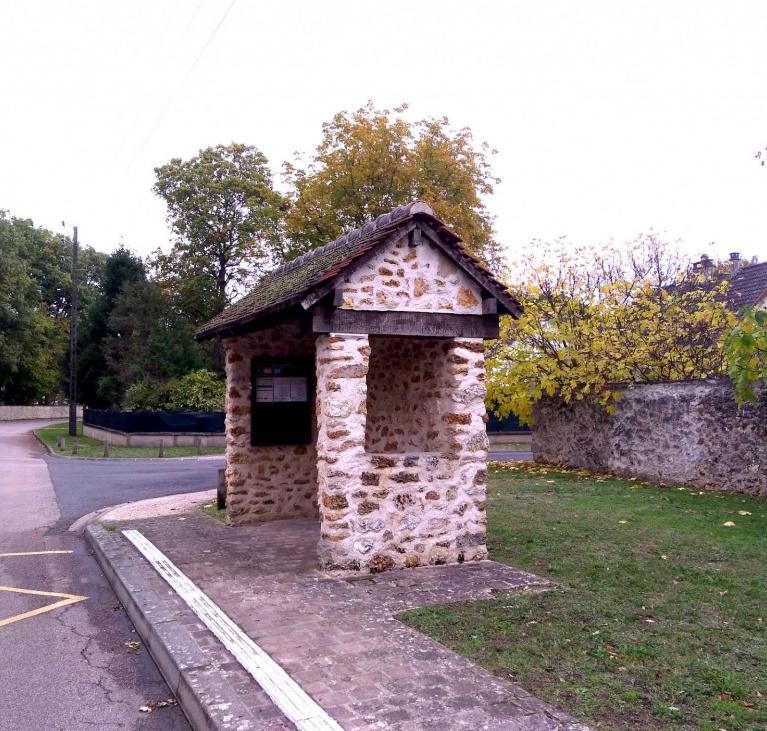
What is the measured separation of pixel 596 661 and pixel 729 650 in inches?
39.5

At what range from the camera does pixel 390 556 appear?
7.15m

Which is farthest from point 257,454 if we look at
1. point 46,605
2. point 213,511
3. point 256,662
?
point 256,662

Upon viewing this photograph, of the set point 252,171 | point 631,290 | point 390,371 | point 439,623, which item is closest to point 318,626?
point 439,623

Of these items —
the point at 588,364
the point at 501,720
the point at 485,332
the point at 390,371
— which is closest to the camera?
the point at 501,720

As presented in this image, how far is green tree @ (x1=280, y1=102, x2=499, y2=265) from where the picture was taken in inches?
988

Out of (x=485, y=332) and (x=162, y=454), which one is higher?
(x=485, y=332)

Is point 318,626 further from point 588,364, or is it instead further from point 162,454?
point 162,454

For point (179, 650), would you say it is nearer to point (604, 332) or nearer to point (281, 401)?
point (281, 401)

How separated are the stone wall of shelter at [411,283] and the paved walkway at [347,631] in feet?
9.12

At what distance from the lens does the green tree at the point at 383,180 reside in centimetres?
2509

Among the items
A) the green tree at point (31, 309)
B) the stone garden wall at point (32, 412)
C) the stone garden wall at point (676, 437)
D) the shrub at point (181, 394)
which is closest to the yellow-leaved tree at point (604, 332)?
the stone garden wall at point (676, 437)

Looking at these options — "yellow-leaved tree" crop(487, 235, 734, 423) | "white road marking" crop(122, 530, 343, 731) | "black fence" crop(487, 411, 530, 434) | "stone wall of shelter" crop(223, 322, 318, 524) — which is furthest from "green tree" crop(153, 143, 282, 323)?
"white road marking" crop(122, 530, 343, 731)

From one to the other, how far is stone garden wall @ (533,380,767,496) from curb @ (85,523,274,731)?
9.72 metres

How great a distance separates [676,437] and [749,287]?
14.0 meters
